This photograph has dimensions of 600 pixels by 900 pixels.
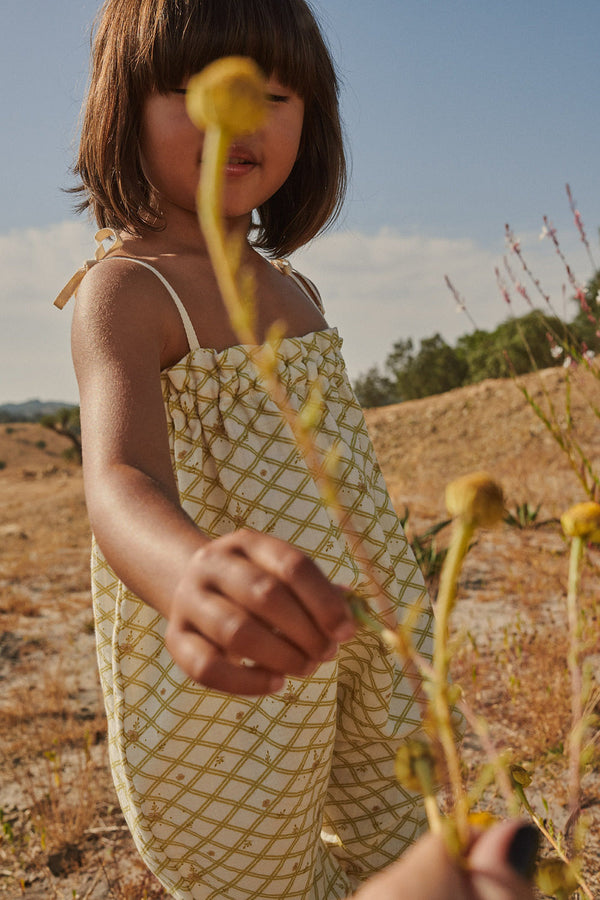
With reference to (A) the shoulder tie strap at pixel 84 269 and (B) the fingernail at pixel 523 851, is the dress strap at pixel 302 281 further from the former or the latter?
(B) the fingernail at pixel 523 851

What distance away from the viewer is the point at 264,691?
40cm

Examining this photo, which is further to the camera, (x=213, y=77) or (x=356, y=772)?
(x=356, y=772)

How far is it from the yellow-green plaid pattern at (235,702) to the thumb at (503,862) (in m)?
0.70

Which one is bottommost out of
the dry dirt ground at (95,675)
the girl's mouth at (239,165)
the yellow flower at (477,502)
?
A: the dry dirt ground at (95,675)

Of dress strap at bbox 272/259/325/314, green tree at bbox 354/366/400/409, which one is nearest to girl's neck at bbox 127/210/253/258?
dress strap at bbox 272/259/325/314

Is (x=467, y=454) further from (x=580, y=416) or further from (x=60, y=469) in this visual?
(x=60, y=469)

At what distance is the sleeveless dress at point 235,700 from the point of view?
97cm

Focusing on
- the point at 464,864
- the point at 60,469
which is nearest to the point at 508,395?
the point at 464,864

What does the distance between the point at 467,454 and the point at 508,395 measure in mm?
1904

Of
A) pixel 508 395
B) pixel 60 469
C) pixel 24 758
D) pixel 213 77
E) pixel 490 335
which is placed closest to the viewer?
pixel 213 77

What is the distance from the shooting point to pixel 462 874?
0.24 meters

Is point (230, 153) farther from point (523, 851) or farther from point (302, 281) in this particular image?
point (523, 851)

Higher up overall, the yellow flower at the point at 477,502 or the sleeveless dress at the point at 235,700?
the yellow flower at the point at 477,502

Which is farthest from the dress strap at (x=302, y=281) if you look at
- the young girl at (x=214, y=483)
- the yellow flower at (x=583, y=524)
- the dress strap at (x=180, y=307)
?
the yellow flower at (x=583, y=524)
